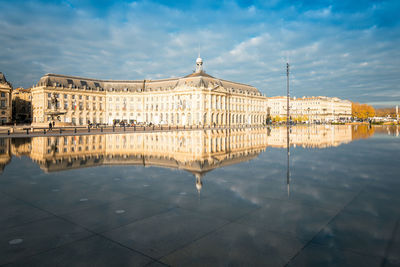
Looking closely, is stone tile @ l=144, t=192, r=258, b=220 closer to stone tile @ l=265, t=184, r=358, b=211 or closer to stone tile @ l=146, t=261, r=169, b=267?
stone tile @ l=265, t=184, r=358, b=211

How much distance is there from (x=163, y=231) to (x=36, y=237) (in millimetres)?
2607

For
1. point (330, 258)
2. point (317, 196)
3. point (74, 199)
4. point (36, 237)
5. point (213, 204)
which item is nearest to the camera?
point (330, 258)

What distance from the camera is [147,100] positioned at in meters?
115

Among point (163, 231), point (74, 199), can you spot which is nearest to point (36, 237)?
point (163, 231)

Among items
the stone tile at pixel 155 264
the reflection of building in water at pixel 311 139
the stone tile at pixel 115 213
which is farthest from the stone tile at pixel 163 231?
the reflection of building in water at pixel 311 139

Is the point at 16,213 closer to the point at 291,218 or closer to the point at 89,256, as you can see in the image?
the point at 89,256

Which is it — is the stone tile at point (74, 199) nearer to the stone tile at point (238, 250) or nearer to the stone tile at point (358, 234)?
the stone tile at point (238, 250)

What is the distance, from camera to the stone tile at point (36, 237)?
494 centimetres

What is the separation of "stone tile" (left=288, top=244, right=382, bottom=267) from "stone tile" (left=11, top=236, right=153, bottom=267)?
267 centimetres

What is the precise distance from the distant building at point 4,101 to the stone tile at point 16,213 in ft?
332

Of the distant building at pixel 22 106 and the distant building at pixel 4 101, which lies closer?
the distant building at pixel 4 101

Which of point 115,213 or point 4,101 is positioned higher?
point 4,101

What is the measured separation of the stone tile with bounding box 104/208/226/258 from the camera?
5168 mm

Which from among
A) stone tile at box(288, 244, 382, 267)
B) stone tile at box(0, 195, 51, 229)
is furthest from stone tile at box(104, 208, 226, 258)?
stone tile at box(0, 195, 51, 229)
